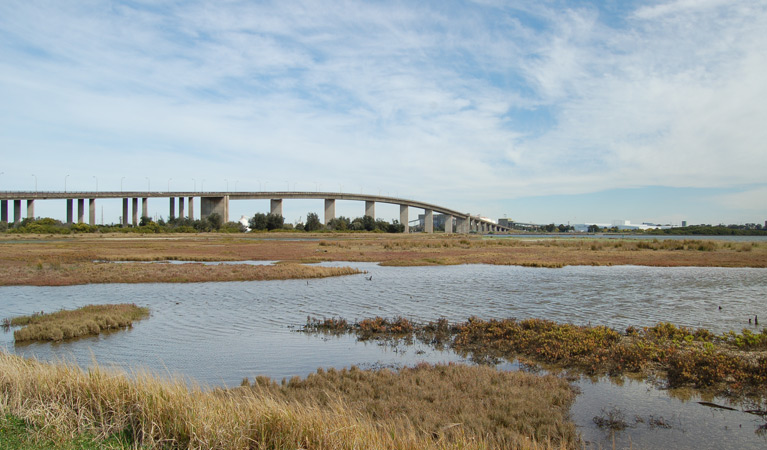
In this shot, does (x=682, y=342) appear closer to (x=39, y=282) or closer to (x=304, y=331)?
(x=304, y=331)

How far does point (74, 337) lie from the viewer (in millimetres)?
16109

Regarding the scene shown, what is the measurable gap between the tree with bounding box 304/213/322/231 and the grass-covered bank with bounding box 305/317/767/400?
457 ft

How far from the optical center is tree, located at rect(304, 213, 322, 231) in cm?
15600

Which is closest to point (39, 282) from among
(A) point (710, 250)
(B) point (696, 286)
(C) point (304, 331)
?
(C) point (304, 331)

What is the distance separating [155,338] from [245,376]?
19.1 ft

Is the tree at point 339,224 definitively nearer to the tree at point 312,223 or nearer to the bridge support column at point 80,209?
the tree at point 312,223

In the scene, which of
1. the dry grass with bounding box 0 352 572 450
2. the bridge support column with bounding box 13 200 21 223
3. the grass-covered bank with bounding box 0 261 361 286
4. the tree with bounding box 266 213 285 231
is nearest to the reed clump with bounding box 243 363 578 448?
the dry grass with bounding box 0 352 572 450

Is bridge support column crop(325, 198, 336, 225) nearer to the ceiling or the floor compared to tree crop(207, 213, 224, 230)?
nearer to the ceiling

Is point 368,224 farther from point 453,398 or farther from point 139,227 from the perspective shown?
point 453,398

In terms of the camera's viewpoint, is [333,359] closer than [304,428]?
No

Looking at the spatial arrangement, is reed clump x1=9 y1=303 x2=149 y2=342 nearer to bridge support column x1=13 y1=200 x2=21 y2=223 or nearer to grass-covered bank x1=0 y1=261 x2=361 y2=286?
grass-covered bank x1=0 y1=261 x2=361 y2=286

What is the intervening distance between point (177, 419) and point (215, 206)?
142569mm

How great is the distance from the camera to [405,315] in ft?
65.3

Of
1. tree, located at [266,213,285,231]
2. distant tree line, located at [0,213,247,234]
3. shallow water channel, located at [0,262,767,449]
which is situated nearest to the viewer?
shallow water channel, located at [0,262,767,449]
